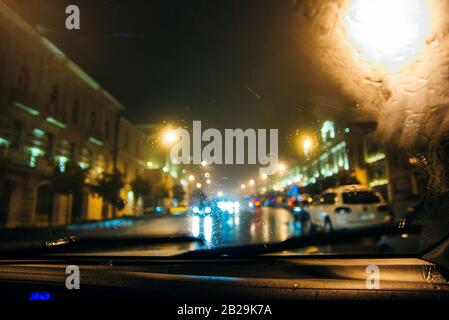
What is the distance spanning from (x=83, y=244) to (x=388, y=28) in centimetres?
351

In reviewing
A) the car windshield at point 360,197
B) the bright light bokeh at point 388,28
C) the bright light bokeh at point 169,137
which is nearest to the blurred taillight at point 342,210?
the car windshield at point 360,197

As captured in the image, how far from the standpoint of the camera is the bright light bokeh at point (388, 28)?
10.7ft

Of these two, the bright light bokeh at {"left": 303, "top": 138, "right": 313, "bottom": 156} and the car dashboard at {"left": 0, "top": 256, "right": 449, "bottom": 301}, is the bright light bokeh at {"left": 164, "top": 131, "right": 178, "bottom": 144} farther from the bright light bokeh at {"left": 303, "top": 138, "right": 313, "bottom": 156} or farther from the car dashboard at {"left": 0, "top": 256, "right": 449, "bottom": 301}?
the car dashboard at {"left": 0, "top": 256, "right": 449, "bottom": 301}

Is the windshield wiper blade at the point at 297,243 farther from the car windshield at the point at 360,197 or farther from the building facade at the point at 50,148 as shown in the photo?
the building facade at the point at 50,148

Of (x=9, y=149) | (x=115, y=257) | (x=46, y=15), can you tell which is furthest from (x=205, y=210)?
(x=46, y=15)

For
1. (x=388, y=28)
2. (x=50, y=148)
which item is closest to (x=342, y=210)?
(x=388, y=28)

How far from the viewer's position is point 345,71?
3.60m

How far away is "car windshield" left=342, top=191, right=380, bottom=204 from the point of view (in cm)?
278

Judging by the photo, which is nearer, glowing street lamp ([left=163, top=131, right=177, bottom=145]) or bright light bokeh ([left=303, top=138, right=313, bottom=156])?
bright light bokeh ([left=303, top=138, right=313, bottom=156])

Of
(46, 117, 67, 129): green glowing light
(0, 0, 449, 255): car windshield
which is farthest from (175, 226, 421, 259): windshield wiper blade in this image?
(46, 117, 67, 129): green glowing light

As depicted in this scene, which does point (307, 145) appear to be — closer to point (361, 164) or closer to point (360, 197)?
point (361, 164)

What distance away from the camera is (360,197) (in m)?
2.82

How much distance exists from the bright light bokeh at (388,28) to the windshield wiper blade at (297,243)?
5.17ft
